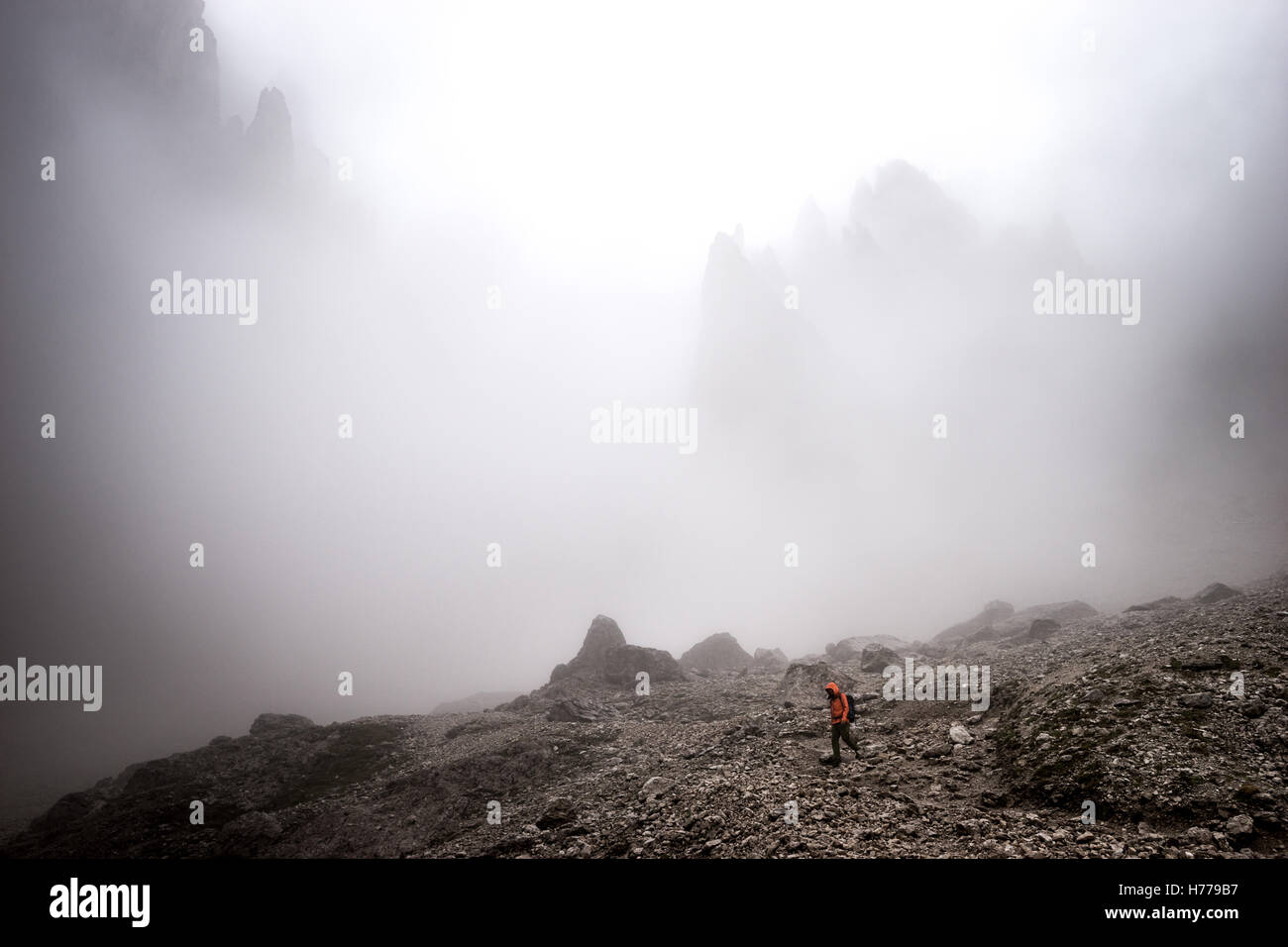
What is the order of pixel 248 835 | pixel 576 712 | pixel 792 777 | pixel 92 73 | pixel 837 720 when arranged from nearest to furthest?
pixel 792 777, pixel 837 720, pixel 248 835, pixel 576 712, pixel 92 73

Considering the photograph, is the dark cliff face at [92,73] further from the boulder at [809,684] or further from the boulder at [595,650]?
the boulder at [809,684]

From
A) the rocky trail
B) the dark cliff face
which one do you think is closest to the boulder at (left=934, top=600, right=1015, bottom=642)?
the rocky trail

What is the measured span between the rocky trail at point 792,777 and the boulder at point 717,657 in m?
20.8

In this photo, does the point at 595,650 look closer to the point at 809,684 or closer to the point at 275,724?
the point at 809,684

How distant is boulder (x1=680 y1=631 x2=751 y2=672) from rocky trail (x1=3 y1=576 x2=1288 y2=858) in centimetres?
2084

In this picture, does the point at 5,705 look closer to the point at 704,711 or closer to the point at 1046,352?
the point at 704,711

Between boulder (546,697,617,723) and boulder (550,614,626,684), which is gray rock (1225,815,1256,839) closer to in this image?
boulder (546,697,617,723)

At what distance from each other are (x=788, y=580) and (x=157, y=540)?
Result: 21427 centimetres

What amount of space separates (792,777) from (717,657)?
4026 cm

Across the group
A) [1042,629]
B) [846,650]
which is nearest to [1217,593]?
[1042,629]

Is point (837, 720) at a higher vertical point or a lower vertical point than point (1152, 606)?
higher

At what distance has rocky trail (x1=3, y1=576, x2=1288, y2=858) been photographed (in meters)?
11.8

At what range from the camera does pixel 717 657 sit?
55.5 m
